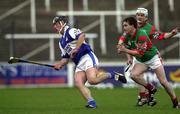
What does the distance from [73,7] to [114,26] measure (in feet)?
7.80

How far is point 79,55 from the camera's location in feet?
58.4

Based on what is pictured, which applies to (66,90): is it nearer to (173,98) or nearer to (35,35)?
(35,35)

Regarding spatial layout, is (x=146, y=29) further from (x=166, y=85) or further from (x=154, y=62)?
(x=166, y=85)

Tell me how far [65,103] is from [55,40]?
11.9 meters

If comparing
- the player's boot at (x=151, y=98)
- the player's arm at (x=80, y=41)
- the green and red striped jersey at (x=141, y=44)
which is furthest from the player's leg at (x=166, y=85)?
the player's arm at (x=80, y=41)

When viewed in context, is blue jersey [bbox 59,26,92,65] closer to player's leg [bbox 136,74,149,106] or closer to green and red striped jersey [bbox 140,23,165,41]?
green and red striped jersey [bbox 140,23,165,41]

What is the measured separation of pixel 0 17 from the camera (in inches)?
1362

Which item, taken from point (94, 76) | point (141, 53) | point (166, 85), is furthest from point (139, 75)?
point (94, 76)

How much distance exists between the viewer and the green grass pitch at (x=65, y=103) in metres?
16.9

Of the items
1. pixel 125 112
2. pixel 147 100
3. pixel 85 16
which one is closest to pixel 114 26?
pixel 85 16

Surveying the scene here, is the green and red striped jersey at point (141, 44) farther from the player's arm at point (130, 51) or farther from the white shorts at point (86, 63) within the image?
the white shorts at point (86, 63)

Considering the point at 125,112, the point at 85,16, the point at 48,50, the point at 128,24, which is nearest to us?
the point at 125,112

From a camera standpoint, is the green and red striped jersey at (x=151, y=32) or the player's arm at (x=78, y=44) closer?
the player's arm at (x=78, y=44)

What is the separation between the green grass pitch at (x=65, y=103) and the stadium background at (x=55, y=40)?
0.11 metres
